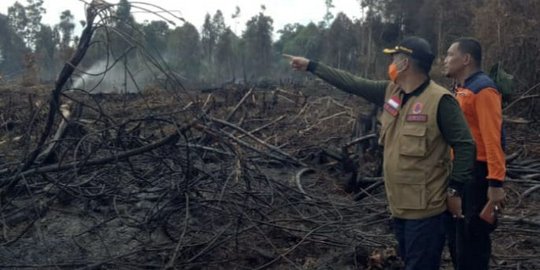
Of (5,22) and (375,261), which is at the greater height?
(5,22)

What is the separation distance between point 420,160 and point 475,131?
0.60 metres

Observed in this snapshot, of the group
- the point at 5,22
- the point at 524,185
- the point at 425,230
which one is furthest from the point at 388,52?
the point at 5,22

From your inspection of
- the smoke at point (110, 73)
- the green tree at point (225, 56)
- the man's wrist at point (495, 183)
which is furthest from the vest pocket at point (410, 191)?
the green tree at point (225, 56)

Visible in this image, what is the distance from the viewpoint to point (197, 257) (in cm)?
404

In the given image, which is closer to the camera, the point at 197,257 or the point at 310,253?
the point at 197,257

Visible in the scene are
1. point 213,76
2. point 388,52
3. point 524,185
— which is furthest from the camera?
point 213,76

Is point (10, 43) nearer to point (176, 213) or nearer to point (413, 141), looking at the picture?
point (176, 213)

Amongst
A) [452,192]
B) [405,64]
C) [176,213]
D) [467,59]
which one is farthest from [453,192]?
[176,213]

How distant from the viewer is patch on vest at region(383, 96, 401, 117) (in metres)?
2.96

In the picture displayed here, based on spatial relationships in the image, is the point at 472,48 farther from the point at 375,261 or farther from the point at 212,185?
the point at 212,185

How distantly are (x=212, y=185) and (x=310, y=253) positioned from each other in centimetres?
134

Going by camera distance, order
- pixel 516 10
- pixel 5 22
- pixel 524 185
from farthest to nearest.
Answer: pixel 5 22, pixel 516 10, pixel 524 185

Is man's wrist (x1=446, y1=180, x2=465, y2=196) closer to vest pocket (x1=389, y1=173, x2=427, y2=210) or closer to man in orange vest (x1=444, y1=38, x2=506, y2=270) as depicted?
vest pocket (x1=389, y1=173, x2=427, y2=210)

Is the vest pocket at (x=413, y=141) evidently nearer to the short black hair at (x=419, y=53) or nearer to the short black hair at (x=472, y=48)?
the short black hair at (x=419, y=53)
